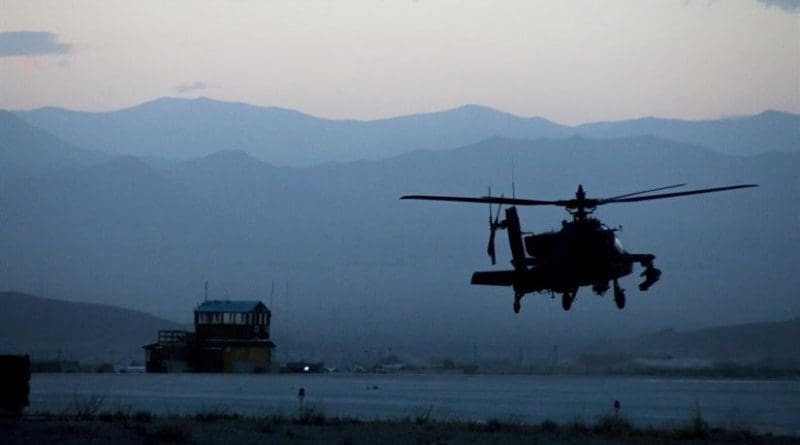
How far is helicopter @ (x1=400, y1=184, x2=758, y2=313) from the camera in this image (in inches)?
1673

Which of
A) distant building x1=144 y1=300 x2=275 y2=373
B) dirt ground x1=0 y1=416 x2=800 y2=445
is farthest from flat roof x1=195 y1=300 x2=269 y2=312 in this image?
dirt ground x1=0 y1=416 x2=800 y2=445

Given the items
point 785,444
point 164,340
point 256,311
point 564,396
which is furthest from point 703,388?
point 785,444


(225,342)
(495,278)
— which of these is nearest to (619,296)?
(495,278)

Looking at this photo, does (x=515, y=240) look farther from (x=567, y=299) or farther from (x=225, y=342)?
(x=225, y=342)

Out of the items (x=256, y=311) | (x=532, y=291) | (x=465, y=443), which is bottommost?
(x=465, y=443)

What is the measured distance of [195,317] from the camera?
12988 cm

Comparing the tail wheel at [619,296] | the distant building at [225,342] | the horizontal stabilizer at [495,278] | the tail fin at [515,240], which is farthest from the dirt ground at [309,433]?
the distant building at [225,342]

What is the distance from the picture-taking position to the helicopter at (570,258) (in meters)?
42.5

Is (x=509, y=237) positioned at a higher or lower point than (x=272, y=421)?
higher

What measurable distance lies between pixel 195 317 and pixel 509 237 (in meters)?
85.8

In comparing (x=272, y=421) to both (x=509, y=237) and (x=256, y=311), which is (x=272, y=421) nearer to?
(x=509, y=237)

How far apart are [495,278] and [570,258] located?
3176 millimetres

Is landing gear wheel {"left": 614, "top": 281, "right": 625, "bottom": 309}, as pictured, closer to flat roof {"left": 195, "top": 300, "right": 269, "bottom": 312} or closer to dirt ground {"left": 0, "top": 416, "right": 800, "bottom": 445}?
dirt ground {"left": 0, "top": 416, "right": 800, "bottom": 445}

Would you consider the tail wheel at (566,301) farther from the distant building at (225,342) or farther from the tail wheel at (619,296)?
the distant building at (225,342)
